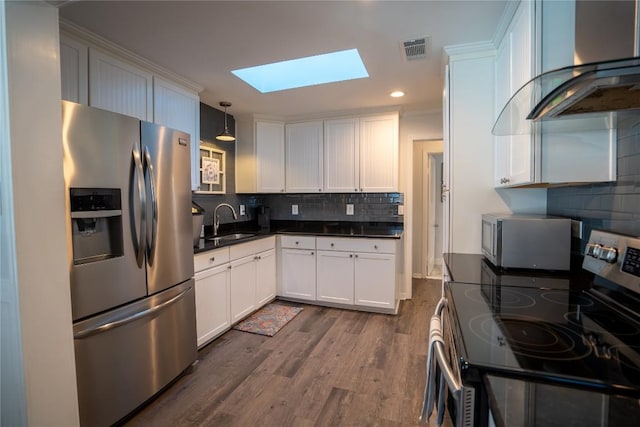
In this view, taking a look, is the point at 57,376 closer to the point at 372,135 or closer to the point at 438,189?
the point at 372,135

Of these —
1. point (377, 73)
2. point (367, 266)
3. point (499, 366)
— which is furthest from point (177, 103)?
point (499, 366)

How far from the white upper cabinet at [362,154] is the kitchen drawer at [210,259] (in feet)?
5.40

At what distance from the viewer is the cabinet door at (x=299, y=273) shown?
3582mm

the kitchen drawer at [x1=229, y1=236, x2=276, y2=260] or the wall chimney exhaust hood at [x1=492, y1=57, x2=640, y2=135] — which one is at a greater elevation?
the wall chimney exhaust hood at [x1=492, y1=57, x2=640, y2=135]

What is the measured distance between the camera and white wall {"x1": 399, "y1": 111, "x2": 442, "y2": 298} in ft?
12.3

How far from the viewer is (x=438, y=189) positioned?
17.4 feet

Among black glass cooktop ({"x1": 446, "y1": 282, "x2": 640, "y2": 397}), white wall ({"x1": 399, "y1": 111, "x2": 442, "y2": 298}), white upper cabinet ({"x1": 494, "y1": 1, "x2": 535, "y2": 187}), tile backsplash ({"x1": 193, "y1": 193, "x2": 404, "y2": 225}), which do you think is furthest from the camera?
tile backsplash ({"x1": 193, "y1": 193, "x2": 404, "y2": 225})

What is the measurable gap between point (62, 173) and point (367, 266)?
8.73 ft

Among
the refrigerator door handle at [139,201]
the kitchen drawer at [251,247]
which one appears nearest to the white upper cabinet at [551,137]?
the refrigerator door handle at [139,201]

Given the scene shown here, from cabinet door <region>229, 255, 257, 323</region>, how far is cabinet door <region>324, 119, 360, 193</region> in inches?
54.8

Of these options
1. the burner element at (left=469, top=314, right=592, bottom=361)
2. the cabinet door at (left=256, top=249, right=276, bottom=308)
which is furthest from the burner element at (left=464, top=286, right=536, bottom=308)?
the cabinet door at (left=256, top=249, right=276, bottom=308)

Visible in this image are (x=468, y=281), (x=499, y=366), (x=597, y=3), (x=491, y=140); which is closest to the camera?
(x=499, y=366)

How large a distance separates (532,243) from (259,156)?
3171 millimetres

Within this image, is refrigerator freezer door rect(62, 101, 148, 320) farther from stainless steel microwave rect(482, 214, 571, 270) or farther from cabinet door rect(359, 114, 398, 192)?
cabinet door rect(359, 114, 398, 192)
